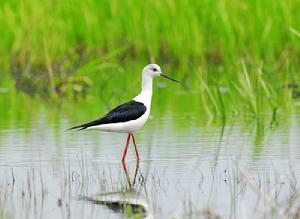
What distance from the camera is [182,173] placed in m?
7.12

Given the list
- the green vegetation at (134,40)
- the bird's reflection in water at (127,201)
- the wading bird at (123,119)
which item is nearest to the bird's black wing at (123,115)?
the wading bird at (123,119)

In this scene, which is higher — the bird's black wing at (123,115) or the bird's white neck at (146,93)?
the bird's white neck at (146,93)

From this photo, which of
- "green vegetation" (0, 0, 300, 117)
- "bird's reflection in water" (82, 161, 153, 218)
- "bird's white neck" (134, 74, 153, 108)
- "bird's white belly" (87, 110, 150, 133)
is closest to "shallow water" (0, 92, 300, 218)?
"bird's reflection in water" (82, 161, 153, 218)

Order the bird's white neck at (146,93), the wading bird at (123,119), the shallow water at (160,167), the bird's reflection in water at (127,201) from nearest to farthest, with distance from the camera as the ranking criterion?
the bird's reflection in water at (127,201), the shallow water at (160,167), the wading bird at (123,119), the bird's white neck at (146,93)

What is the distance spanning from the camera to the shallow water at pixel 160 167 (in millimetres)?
5898

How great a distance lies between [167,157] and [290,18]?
7341 mm

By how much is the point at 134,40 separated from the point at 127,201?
10.6 m

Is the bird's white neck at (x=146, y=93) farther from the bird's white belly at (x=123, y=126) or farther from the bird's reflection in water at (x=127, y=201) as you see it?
the bird's reflection in water at (x=127, y=201)

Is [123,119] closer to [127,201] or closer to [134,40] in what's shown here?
[127,201]

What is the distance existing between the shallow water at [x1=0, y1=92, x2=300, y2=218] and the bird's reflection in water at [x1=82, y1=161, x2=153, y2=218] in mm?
13

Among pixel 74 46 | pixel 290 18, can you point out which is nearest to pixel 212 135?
pixel 290 18

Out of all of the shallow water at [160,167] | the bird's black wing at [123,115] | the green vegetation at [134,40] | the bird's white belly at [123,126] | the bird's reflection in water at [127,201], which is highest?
the green vegetation at [134,40]

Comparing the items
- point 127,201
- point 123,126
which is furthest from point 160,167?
point 127,201

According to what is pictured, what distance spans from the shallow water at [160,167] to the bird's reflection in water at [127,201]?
13 millimetres
